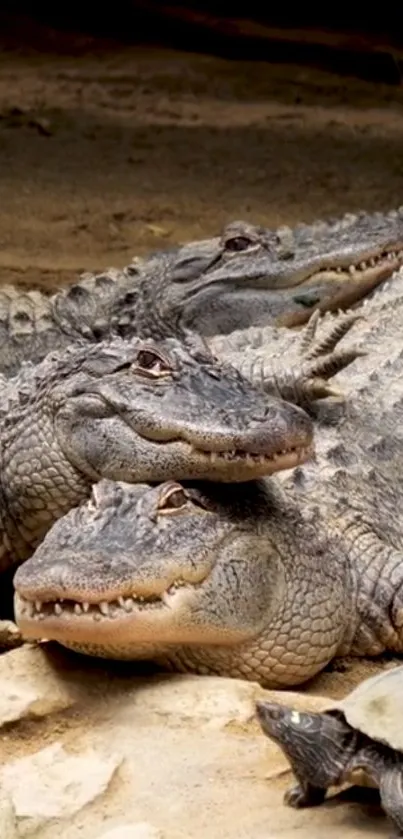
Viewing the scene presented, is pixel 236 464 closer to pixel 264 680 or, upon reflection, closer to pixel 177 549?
pixel 177 549

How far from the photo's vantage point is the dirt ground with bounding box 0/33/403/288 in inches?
338

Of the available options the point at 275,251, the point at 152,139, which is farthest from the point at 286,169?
the point at 275,251

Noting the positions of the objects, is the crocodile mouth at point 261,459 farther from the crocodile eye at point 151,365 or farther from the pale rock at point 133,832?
the pale rock at point 133,832

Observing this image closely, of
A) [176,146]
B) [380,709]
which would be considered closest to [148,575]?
[380,709]

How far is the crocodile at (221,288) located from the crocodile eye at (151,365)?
2.27 meters

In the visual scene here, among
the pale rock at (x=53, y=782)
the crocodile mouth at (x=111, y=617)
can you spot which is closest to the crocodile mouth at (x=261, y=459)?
the crocodile mouth at (x=111, y=617)

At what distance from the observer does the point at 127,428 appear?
418 cm

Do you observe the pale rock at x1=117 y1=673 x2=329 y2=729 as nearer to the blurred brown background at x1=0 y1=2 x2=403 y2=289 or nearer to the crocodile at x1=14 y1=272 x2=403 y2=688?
the crocodile at x1=14 y1=272 x2=403 y2=688

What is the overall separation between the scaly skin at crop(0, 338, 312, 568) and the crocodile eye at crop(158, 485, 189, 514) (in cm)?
12

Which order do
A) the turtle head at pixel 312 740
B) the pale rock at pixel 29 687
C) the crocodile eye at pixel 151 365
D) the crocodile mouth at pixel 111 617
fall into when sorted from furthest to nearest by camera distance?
the crocodile eye at pixel 151 365 < the pale rock at pixel 29 687 < the crocodile mouth at pixel 111 617 < the turtle head at pixel 312 740

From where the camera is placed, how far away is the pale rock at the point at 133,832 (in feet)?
10.0

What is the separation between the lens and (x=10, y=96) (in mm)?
8859

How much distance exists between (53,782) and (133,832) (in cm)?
30

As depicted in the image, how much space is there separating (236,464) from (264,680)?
21.5 inches
